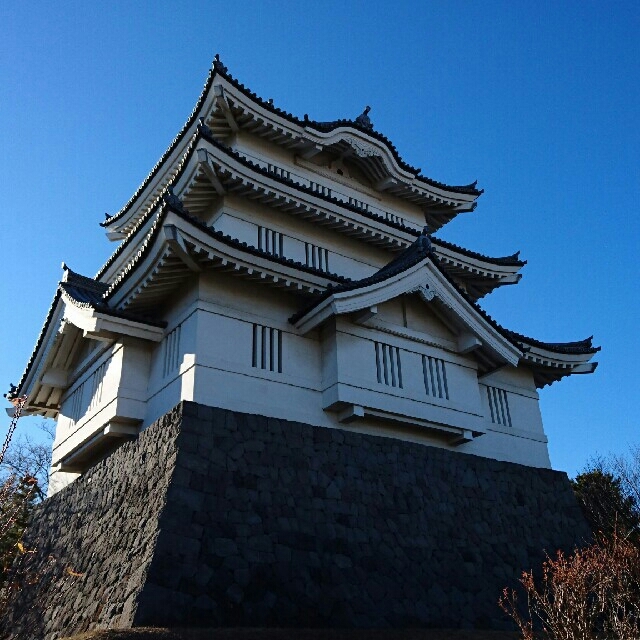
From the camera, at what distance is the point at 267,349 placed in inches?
481

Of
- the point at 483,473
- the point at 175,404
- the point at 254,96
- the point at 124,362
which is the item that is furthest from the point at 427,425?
the point at 254,96

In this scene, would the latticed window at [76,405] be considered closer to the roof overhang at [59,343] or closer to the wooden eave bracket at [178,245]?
the roof overhang at [59,343]

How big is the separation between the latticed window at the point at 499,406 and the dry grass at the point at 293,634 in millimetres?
5414

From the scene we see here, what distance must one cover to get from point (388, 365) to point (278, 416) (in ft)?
8.81

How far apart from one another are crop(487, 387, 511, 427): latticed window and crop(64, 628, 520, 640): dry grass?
541 cm

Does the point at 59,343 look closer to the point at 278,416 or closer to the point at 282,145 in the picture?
the point at 278,416

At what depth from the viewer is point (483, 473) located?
13.4 m

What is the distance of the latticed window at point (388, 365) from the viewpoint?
12773mm

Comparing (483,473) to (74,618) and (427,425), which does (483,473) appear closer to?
(427,425)

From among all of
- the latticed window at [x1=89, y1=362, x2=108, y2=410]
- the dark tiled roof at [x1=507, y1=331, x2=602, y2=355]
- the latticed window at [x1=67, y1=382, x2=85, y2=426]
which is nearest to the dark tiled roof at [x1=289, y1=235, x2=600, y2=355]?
the dark tiled roof at [x1=507, y1=331, x2=602, y2=355]

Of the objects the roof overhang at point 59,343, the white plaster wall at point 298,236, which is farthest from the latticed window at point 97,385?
the white plaster wall at point 298,236

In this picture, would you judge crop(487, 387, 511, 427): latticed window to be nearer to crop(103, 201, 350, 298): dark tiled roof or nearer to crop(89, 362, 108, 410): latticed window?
crop(103, 201, 350, 298): dark tiled roof

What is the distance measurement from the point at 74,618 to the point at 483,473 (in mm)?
8203

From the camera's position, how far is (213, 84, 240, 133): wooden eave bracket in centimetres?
1561
